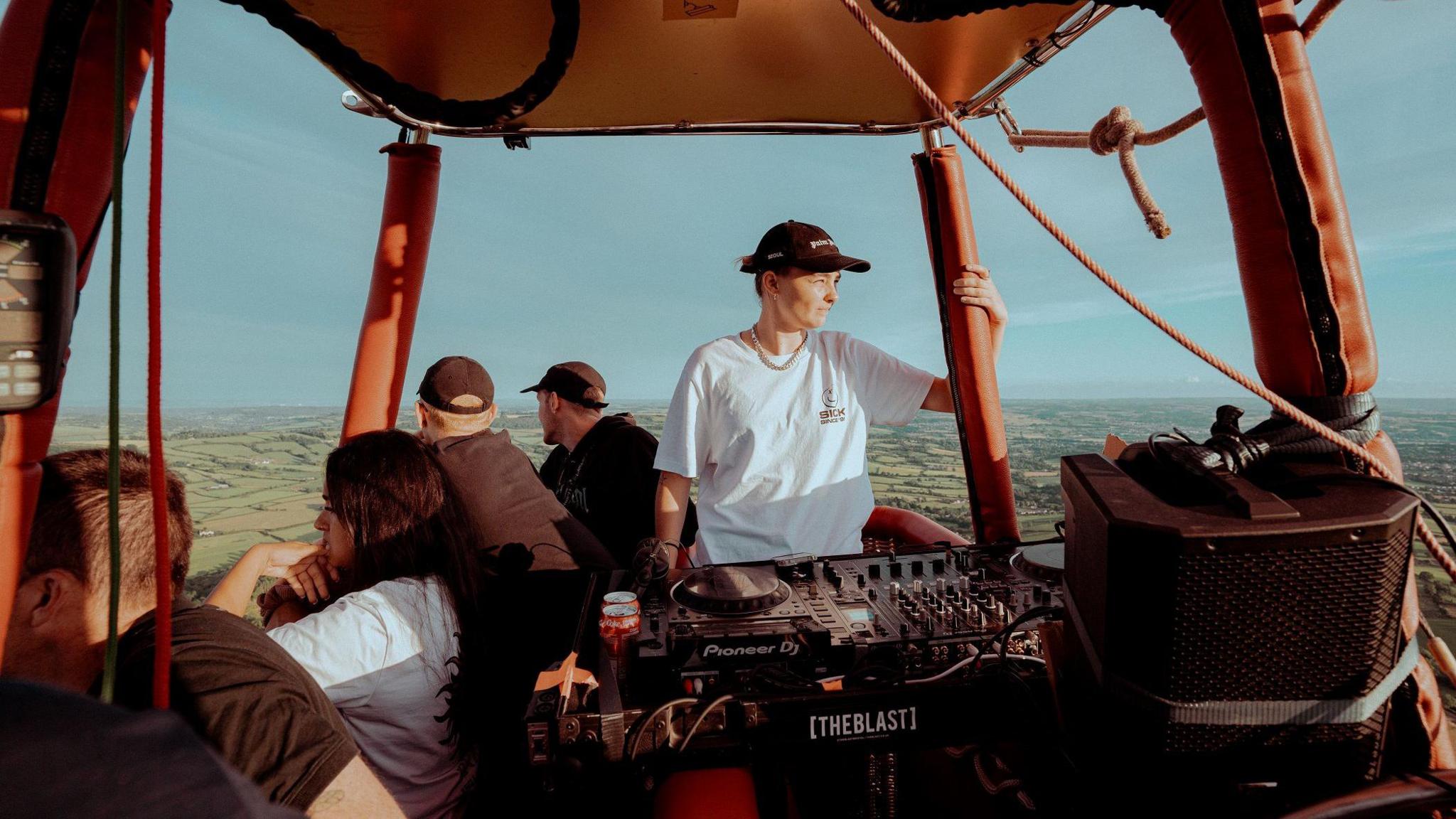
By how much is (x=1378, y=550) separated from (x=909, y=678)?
27.8 inches

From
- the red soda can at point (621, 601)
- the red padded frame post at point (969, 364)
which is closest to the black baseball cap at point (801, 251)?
the red padded frame post at point (969, 364)

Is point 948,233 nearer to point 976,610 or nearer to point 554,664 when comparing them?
point 976,610

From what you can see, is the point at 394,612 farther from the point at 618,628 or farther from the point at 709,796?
the point at 709,796

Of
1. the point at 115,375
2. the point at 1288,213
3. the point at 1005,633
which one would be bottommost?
the point at 1005,633

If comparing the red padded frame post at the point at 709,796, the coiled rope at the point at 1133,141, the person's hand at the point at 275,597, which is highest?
the coiled rope at the point at 1133,141

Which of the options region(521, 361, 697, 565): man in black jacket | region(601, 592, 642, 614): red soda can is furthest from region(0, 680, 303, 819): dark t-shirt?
region(521, 361, 697, 565): man in black jacket

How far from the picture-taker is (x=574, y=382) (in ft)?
12.7

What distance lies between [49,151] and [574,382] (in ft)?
9.45

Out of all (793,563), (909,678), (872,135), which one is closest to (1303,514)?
(909,678)

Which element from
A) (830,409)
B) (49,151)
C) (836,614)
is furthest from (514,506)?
(49,151)

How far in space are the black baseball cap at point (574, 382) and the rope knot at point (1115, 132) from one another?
2888 millimetres

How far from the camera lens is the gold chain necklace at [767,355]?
2.26 m

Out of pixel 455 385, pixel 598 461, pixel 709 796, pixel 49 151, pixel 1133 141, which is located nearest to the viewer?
pixel 49 151

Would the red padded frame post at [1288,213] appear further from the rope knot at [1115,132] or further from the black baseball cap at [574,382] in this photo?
the black baseball cap at [574,382]
